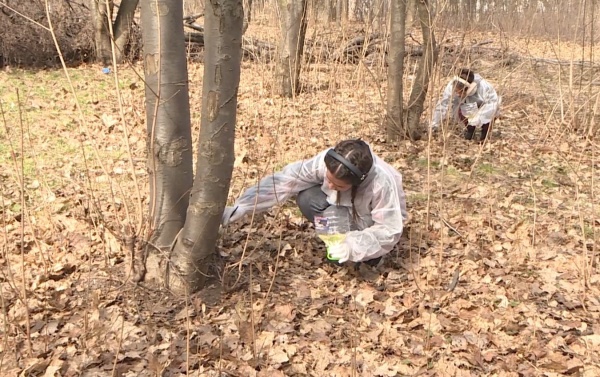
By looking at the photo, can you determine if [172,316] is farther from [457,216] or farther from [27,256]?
[457,216]

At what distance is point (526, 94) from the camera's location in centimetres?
724

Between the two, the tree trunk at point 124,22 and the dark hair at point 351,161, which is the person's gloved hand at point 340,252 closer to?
the dark hair at point 351,161

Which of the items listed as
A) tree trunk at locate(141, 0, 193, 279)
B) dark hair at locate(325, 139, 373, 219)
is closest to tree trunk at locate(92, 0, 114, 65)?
tree trunk at locate(141, 0, 193, 279)

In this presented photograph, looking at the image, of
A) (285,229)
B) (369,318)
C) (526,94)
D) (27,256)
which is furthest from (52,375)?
(526,94)

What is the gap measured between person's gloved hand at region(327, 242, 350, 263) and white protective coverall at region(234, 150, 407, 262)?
25mm

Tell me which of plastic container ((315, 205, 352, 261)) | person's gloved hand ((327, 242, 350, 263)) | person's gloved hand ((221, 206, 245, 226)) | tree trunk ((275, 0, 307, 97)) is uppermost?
tree trunk ((275, 0, 307, 97))

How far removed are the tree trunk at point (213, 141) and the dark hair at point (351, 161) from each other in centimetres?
61

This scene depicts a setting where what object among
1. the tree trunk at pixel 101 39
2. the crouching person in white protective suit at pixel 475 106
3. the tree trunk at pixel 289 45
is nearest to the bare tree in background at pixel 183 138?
the crouching person in white protective suit at pixel 475 106

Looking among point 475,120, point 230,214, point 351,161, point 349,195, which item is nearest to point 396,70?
point 475,120

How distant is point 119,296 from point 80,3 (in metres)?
7.18

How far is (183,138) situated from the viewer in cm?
238

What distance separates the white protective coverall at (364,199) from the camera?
2746mm

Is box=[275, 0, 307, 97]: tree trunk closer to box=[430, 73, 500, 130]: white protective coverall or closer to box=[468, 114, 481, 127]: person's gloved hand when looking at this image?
box=[430, 73, 500, 130]: white protective coverall

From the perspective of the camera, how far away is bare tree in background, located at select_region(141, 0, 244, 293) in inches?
80.0
